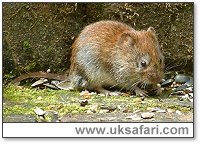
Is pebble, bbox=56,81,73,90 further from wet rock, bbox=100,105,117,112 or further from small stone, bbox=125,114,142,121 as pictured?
small stone, bbox=125,114,142,121

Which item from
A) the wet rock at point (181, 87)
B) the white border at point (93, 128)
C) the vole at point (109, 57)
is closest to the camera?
the white border at point (93, 128)

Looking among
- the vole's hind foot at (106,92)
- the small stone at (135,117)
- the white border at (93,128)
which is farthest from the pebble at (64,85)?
the small stone at (135,117)

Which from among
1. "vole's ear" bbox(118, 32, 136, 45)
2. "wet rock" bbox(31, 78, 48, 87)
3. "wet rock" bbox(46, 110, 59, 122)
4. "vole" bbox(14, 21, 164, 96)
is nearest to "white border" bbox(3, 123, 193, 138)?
"wet rock" bbox(46, 110, 59, 122)

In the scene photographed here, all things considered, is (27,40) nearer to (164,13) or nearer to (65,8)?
(65,8)

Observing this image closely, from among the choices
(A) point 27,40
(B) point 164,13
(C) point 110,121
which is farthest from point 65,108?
(B) point 164,13

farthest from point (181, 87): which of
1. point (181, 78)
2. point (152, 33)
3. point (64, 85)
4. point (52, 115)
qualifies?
point (52, 115)

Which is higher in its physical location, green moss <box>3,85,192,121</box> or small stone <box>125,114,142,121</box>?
green moss <box>3,85,192,121</box>

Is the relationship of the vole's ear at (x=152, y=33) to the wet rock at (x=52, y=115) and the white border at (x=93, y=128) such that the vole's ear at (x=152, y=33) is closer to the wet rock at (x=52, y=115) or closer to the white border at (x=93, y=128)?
the white border at (x=93, y=128)
